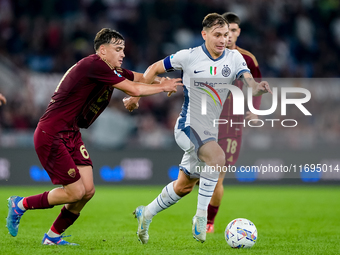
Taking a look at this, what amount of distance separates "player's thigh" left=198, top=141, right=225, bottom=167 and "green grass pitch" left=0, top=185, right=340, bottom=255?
91 centimetres

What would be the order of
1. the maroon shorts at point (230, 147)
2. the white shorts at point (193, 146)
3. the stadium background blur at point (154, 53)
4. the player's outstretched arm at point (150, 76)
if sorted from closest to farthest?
the white shorts at point (193, 146) → the player's outstretched arm at point (150, 76) → the maroon shorts at point (230, 147) → the stadium background blur at point (154, 53)

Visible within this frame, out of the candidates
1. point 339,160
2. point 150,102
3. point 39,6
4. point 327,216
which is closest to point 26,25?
point 39,6

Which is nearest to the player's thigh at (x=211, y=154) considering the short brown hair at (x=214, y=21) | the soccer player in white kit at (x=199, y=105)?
the soccer player in white kit at (x=199, y=105)

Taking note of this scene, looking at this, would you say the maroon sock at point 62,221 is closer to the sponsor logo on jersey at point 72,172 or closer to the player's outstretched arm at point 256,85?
the sponsor logo on jersey at point 72,172

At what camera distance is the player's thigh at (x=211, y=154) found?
5770mm

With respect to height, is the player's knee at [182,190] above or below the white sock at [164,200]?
above

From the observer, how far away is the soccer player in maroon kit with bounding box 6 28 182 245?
567 cm

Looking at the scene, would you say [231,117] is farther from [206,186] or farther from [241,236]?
[241,236]

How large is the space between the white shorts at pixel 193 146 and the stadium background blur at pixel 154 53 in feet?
27.3

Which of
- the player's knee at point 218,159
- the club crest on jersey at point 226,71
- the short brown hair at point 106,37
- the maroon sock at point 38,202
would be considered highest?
the short brown hair at point 106,37

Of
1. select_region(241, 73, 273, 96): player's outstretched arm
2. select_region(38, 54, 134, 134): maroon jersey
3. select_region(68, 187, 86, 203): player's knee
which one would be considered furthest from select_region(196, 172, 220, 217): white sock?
select_region(38, 54, 134, 134): maroon jersey

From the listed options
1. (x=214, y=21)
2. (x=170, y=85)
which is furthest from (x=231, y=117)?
(x=170, y=85)

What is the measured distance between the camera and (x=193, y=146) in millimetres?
5996

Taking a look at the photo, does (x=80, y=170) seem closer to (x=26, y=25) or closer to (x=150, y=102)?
(x=150, y=102)
